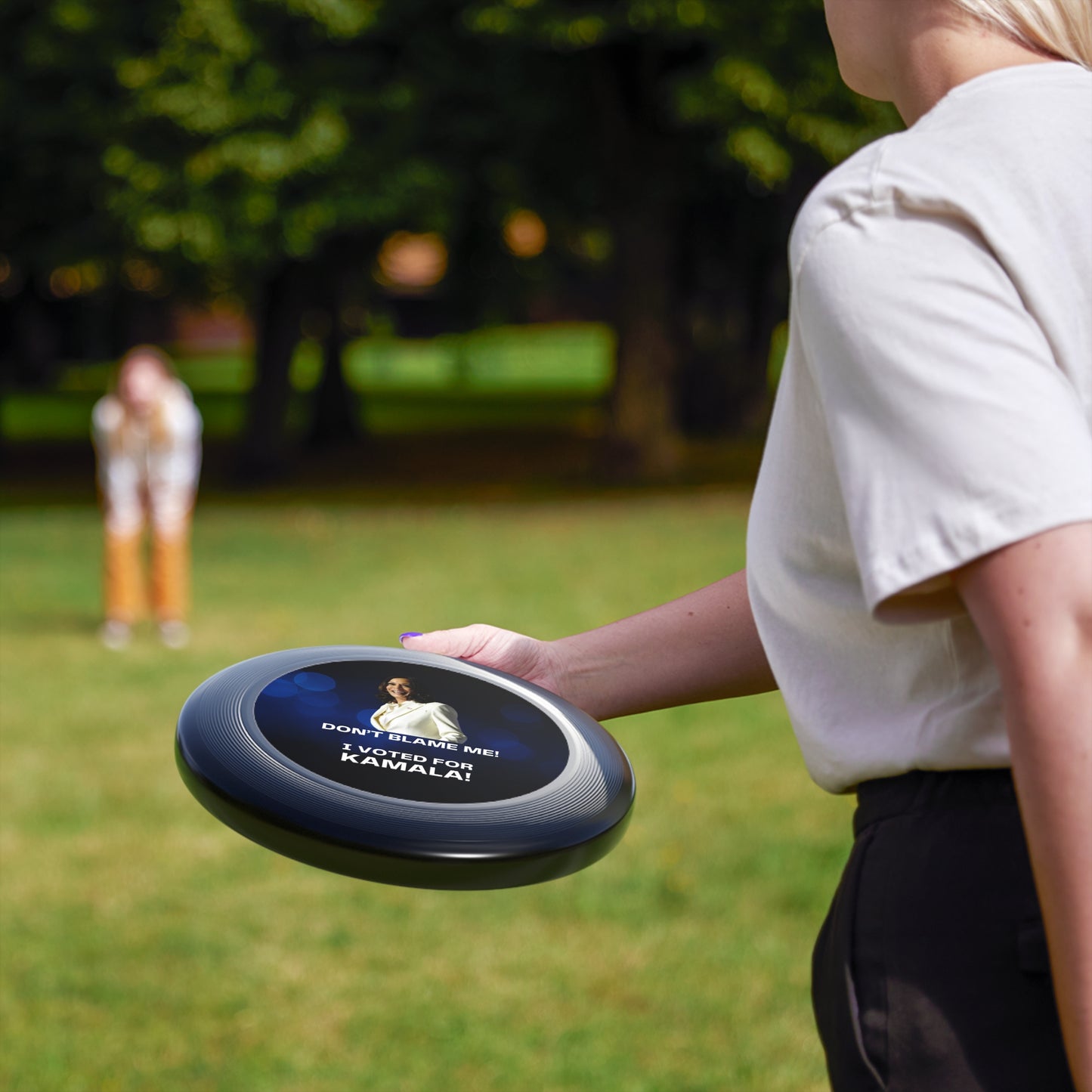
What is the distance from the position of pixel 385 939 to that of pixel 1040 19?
4382 mm

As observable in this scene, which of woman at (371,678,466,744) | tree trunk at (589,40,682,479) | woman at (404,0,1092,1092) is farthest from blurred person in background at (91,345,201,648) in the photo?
tree trunk at (589,40,682,479)

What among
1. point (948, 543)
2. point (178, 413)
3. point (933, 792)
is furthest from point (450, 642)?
point (178, 413)

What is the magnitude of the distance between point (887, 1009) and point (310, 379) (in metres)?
57.0

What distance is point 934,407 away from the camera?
3.63ft

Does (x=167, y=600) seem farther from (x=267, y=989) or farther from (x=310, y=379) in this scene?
(x=310, y=379)

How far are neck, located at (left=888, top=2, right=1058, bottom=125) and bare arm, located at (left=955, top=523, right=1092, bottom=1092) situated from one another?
0.45 m

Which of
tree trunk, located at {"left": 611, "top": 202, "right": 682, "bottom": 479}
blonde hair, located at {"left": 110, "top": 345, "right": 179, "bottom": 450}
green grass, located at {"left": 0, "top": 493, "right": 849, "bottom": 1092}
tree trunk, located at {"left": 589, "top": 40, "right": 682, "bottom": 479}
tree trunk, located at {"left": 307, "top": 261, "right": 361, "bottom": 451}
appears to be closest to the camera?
green grass, located at {"left": 0, "top": 493, "right": 849, "bottom": 1092}

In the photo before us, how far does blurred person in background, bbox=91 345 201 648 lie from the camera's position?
9.98 m

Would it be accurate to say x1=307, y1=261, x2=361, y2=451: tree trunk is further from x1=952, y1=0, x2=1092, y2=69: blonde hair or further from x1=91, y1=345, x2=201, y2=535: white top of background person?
x1=952, y1=0, x2=1092, y2=69: blonde hair

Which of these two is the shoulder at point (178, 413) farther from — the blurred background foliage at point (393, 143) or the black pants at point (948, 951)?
the black pants at point (948, 951)

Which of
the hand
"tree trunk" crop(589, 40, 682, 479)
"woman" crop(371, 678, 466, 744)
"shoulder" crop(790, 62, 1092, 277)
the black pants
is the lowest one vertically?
"tree trunk" crop(589, 40, 682, 479)

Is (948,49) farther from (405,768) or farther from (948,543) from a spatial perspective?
(405,768)

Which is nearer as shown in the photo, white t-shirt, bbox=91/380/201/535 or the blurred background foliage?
white t-shirt, bbox=91/380/201/535

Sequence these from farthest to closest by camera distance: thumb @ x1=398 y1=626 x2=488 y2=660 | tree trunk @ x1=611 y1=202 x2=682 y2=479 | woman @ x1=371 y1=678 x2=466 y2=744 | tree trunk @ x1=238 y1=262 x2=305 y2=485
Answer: tree trunk @ x1=238 y1=262 x2=305 y2=485, tree trunk @ x1=611 y1=202 x2=682 y2=479, thumb @ x1=398 y1=626 x2=488 y2=660, woman @ x1=371 y1=678 x2=466 y2=744
